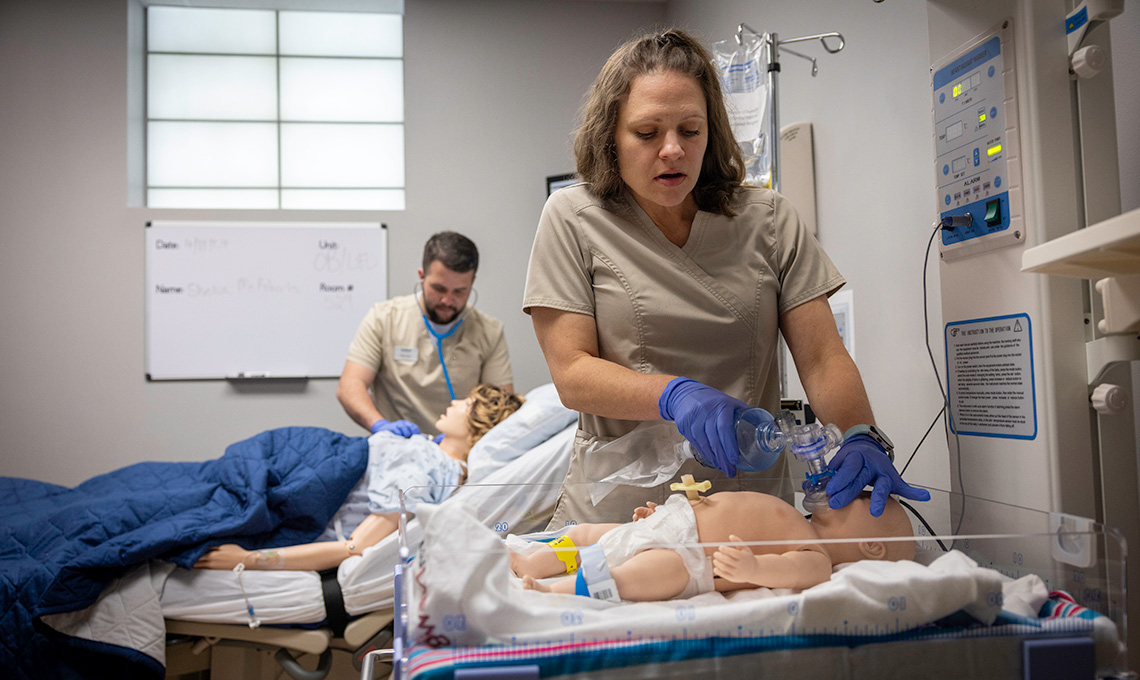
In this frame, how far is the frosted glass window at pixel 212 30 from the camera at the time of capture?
14.1 feet

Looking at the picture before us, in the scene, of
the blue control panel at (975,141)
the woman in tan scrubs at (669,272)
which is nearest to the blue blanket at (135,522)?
the woman in tan scrubs at (669,272)

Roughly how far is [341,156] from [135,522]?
2.84 metres

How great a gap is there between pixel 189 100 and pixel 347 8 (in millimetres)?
1047

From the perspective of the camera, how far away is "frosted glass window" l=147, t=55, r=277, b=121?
432 centimetres

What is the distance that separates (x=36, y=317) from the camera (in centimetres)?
395

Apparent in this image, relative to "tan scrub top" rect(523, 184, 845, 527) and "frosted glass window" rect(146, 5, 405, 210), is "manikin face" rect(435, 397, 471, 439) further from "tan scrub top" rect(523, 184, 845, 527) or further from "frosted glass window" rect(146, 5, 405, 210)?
"frosted glass window" rect(146, 5, 405, 210)

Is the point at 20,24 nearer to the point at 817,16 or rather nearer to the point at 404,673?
the point at 817,16

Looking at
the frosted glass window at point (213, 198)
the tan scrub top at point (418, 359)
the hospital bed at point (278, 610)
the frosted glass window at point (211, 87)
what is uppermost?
the frosted glass window at point (211, 87)

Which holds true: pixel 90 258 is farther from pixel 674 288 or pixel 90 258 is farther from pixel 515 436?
pixel 674 288

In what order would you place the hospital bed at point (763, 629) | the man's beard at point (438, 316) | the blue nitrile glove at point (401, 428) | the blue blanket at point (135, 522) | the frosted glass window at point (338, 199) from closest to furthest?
the hospital bed at point (763, 629), the blue blanket at point (135, 522), the blue nitrile glove at point (401, 428), the man's beard at point (438, 316), the frosted glass window at point (338, 199)

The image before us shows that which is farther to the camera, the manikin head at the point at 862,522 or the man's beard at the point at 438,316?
the man's beard at the point at 438,316

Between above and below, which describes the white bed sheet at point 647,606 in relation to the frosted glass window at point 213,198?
below

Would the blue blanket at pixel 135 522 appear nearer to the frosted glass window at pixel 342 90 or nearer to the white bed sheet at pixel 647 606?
the white bed sheet at pixel 647 606

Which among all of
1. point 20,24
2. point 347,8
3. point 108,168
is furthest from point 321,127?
point 20,24
